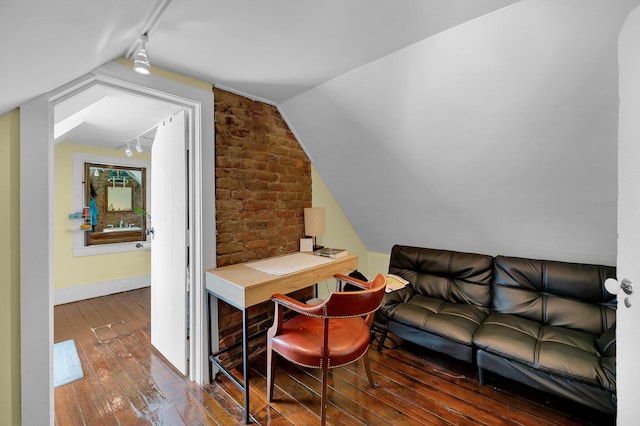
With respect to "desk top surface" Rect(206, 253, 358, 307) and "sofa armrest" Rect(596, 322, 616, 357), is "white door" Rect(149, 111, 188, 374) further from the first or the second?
"sofa armrest" Rect(596, 322, 616, 357)

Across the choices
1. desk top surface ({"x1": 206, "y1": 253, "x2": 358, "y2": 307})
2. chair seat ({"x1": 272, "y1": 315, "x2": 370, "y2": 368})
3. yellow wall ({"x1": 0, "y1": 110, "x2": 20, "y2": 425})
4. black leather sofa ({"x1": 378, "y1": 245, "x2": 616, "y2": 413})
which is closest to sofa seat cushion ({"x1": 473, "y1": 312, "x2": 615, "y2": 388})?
black leather sofa ({"x1": 378, "y1": 245, "x2": 616, "y2": 413})

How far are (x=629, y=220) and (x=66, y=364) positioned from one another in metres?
3.70

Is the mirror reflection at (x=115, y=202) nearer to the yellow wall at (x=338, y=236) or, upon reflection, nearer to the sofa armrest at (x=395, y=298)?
the yellow wall at (x=338, y=236)

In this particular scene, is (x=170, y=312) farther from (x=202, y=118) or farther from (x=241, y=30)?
(x=241, y=30)

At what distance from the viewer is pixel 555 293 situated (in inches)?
83.4

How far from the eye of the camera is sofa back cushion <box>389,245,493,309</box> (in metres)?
2.43

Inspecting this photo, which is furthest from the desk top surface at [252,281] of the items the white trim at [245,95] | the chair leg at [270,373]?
the white trim at [245,95]

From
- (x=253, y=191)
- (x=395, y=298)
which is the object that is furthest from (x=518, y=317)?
(x=253, y=191)

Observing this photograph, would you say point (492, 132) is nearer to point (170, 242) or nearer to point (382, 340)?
point (382, 340)

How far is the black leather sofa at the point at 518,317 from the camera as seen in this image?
1576mm

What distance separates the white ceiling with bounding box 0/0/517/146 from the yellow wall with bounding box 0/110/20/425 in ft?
0.60

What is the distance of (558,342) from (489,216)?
3.40ft

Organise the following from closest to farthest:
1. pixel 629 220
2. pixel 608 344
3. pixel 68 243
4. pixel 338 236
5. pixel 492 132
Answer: pixel 629 220 < pixel 608 344 < pixel 492 132 < pixel 338 236 < pixel 68 243

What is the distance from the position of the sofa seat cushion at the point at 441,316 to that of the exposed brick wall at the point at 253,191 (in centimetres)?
101
